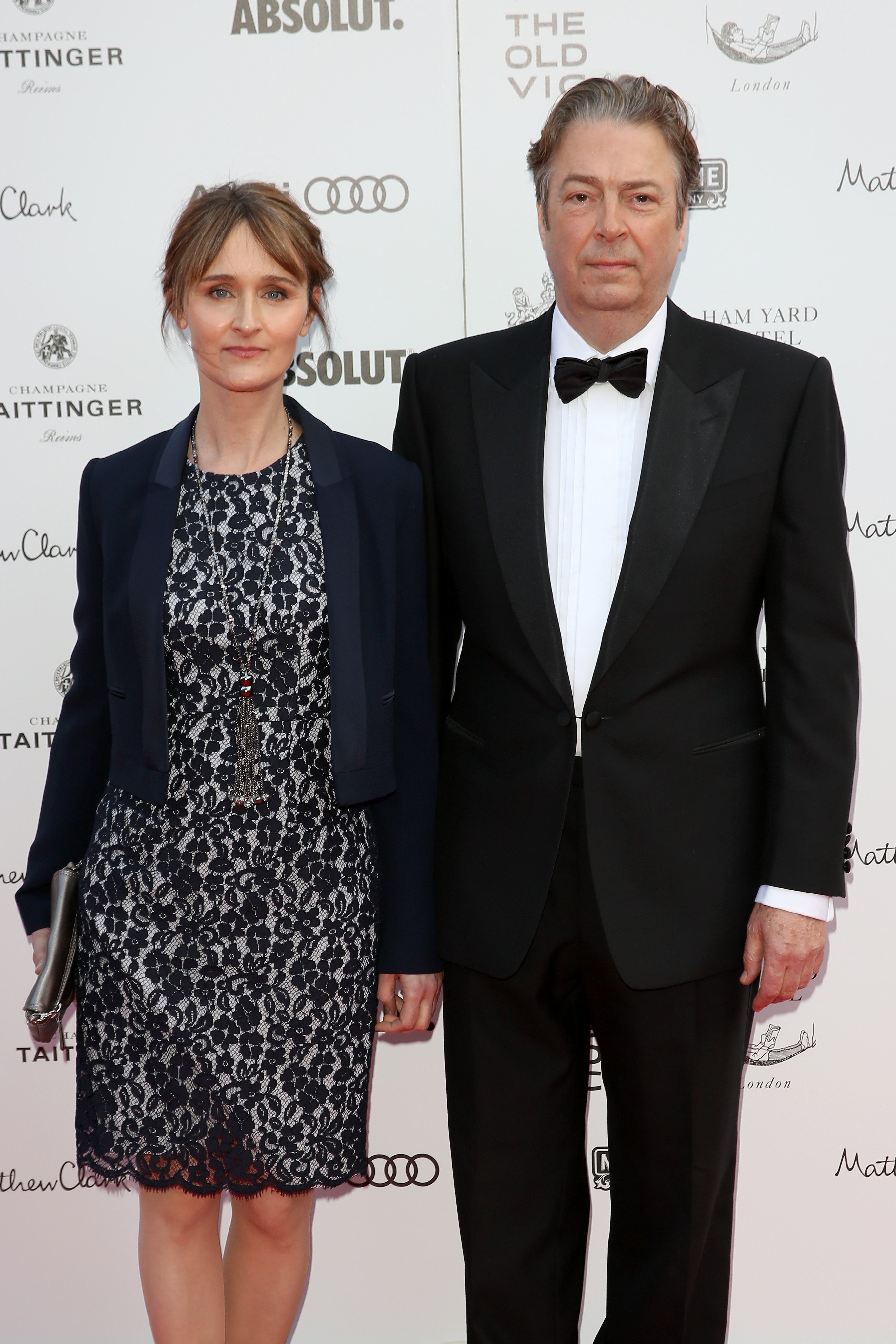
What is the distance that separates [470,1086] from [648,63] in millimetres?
1836

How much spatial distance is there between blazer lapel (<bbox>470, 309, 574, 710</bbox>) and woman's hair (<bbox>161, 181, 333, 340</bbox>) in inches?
12.0

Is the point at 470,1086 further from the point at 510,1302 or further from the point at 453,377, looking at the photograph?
the point at 453,377

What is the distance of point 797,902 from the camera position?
1.64 meters

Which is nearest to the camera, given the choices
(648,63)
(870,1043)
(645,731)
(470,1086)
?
(645,731)

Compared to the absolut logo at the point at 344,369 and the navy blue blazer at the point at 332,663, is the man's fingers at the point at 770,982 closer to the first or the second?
the navy blue blazer at the point at 332,663

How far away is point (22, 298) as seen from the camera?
2340 mm

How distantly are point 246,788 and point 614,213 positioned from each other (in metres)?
0.92

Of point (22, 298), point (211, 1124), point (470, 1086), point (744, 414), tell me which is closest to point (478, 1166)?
point (470, 1086)

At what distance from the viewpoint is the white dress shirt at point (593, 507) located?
1662mm

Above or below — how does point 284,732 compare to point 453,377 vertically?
below

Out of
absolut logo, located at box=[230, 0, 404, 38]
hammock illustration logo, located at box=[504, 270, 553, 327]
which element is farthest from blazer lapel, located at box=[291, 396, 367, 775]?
absolut logo, located at box=[230, 0, 404, 38]

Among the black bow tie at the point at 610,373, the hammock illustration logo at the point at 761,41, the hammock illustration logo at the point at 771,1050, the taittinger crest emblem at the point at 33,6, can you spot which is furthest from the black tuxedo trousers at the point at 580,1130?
the taittinger crest emblem at the point at 33,6

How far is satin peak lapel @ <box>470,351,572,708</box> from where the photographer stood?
164 centimetres

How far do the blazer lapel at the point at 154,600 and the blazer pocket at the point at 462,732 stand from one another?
0.42 metres
